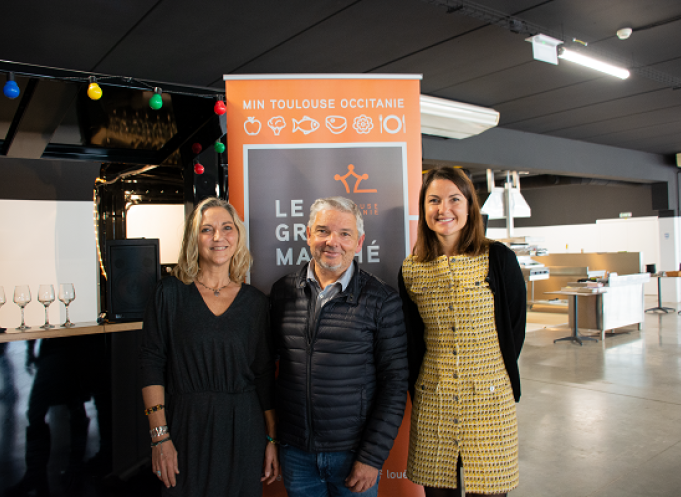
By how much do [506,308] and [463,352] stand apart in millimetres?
221

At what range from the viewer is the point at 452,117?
222 inches

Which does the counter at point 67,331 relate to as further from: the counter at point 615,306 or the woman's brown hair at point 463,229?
the counter at point 615,306

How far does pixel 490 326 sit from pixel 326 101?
136 cm

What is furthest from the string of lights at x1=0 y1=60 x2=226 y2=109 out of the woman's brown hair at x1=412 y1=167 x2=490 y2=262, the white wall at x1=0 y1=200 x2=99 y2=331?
the white wall at x1=0 y1=200 x2=99 y2=331

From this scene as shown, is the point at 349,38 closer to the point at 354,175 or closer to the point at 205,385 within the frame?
the point at 354,175

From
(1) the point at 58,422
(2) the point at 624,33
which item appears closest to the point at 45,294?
(1) the point at 58,422

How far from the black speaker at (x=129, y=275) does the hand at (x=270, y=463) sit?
119cm

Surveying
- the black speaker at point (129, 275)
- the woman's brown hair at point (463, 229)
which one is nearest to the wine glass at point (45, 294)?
the black speaker at point (129, 275)

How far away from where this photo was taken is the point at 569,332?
27.5 ft

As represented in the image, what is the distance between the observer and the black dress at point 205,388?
1606 millimetres

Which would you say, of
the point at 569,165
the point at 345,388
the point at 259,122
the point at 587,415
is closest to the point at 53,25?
the point at 259,122

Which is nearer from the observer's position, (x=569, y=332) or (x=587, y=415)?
(x=587, y=415)

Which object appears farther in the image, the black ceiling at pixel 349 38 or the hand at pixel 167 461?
the black ceiling at pixel 349 38

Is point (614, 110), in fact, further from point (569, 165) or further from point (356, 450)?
point (356, 450)
